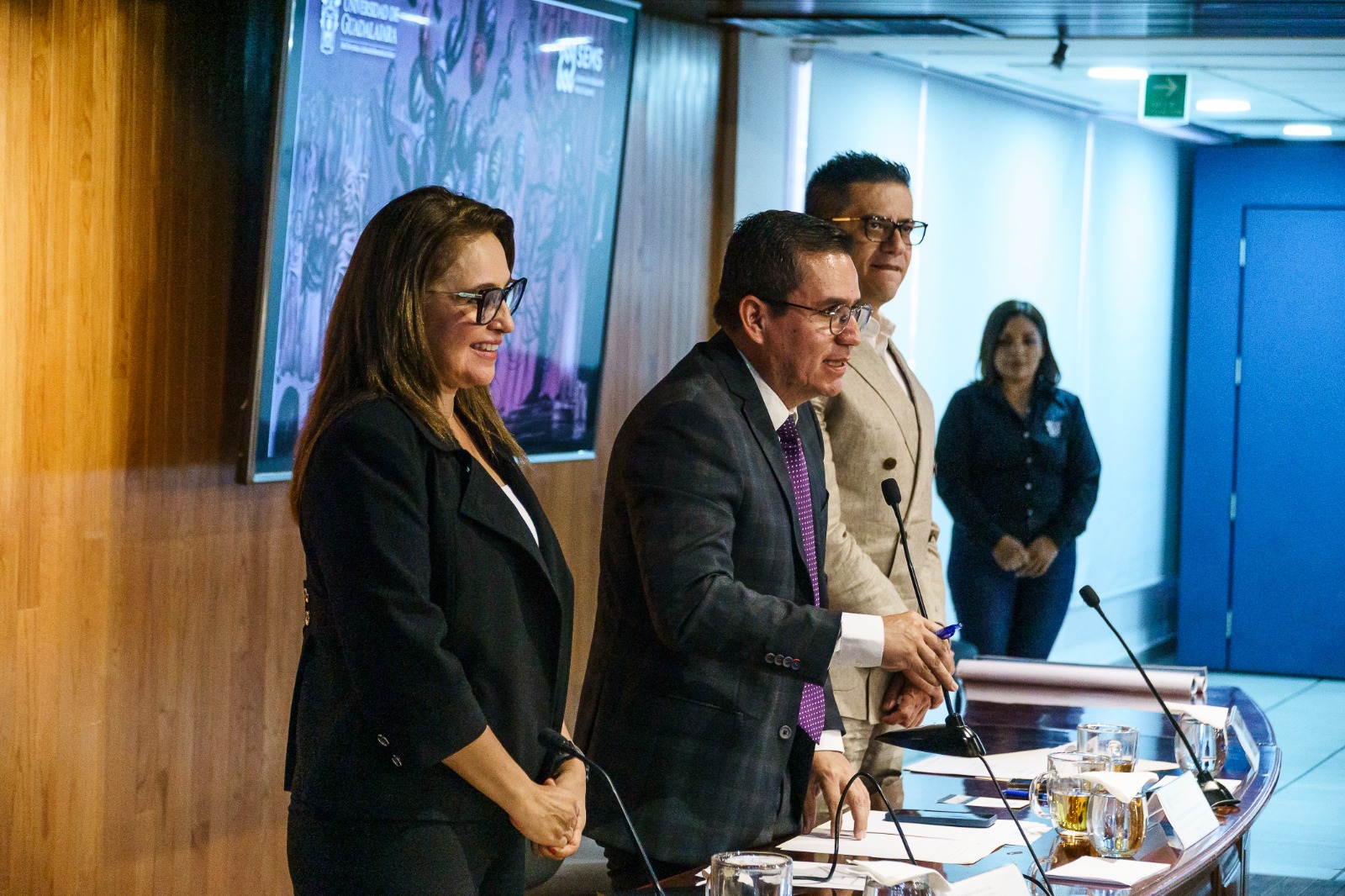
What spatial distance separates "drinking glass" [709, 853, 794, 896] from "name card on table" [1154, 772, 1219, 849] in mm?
732

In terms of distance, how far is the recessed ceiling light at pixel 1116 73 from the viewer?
6332 millimetres

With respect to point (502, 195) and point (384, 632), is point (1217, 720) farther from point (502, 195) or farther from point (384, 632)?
point (502, 195)

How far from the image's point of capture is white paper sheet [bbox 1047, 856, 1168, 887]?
1.98m

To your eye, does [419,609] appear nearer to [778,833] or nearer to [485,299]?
[485,299]

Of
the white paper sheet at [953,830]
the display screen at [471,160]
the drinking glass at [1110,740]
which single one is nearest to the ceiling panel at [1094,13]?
the display screen at [471,160]

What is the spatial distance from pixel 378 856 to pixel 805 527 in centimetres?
78

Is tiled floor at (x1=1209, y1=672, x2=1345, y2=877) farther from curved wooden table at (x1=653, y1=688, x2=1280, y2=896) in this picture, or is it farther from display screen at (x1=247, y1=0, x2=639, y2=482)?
display screen at (x1=247, y1=0, x2=639, y2=482)

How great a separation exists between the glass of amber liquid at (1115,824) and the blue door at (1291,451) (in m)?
6.25

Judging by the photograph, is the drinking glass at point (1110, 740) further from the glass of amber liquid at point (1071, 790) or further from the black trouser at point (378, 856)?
the black trouser at point (378, 856)

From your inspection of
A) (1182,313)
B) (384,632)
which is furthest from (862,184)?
(1182,313)

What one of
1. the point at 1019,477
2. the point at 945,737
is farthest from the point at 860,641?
the point at 1019,477

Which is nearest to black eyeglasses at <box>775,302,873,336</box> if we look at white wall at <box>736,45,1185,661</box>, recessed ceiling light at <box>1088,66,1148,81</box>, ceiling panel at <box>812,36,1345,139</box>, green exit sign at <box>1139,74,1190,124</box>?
ceiling panel at <box>812,36,1345,139</box>

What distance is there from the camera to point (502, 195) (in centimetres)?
407

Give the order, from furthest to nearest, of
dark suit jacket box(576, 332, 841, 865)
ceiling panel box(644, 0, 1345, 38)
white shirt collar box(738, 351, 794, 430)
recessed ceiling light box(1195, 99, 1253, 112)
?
recessed ceiling light box(1195, 99, 1253, 112), ceiling panel box(644, 0, 1345, 38), white shirt collar box(738, 351, 794, 430), dark suit jacket box(576, 332, 841, 865)
